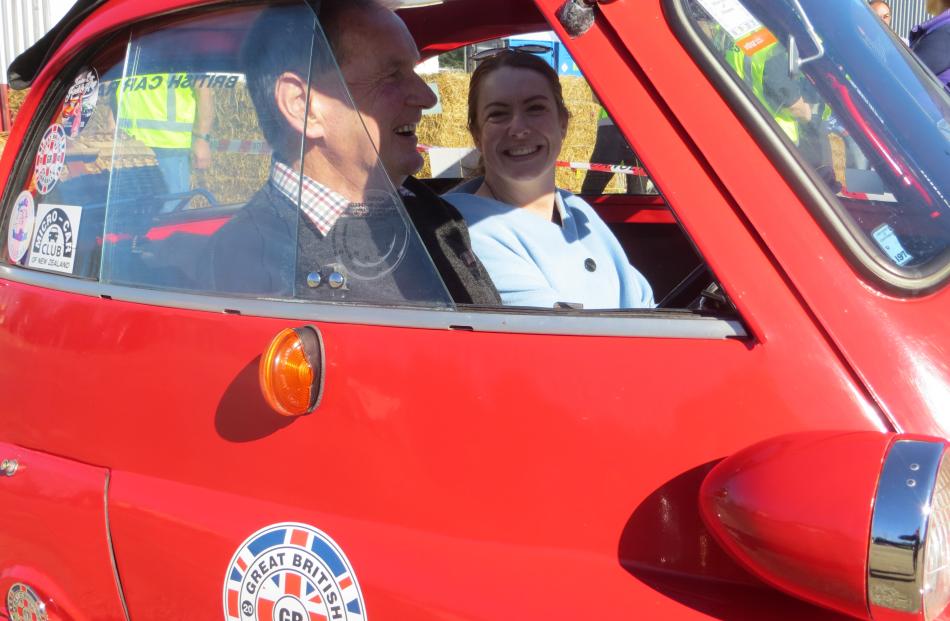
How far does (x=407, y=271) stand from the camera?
148 cm

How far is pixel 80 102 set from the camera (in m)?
1.96

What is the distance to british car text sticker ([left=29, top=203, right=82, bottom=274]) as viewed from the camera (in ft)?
6.20

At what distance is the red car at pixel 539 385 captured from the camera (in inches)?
43.8

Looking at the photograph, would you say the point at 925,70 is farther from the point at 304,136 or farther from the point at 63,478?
the point at 63,478

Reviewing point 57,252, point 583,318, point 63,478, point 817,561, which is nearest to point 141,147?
point 57,252

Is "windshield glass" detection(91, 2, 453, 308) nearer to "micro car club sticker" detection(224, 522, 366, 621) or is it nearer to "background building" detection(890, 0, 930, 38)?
"micro car club sticker" detection(224, 522, 366, 621)

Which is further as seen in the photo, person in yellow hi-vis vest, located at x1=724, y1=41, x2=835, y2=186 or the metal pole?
the metal pole

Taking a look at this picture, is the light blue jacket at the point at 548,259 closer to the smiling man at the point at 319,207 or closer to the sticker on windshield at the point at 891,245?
the smiling man at the point at 319,207

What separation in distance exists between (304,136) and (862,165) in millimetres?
944

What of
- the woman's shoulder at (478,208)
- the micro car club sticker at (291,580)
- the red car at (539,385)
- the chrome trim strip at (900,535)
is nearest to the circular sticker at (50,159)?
the red car at (539,385)

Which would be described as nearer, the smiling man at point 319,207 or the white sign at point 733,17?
the white sign at point 733,17

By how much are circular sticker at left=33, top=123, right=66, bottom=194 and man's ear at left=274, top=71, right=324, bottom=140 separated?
0.67 metres

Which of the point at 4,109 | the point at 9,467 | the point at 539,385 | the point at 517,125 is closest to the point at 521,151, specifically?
the point at 517,125

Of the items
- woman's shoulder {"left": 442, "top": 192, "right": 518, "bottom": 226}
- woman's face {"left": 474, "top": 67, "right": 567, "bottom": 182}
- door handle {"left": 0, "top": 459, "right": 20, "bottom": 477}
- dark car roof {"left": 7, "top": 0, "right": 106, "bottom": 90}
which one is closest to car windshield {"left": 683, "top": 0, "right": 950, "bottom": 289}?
woman's shoulder {"left": 442, "top": 192, "right": 518, "bottom": 226}
